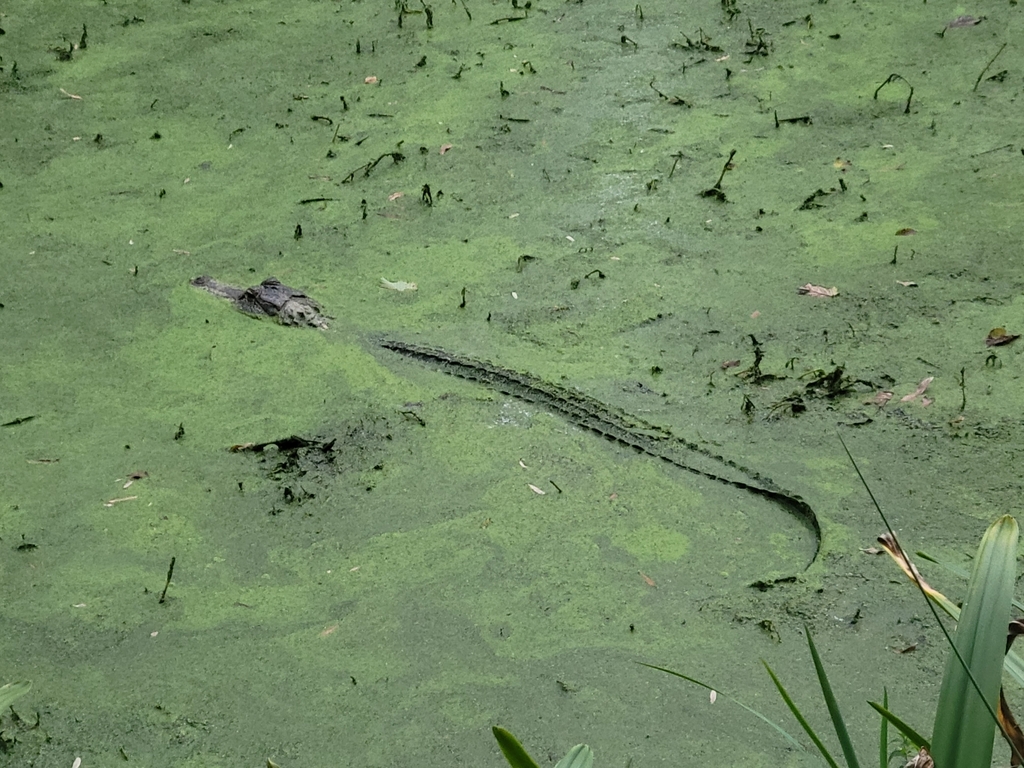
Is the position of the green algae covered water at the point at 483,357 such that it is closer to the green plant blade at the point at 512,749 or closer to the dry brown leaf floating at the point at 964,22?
the dry brown leaf floating at the point at 964,22

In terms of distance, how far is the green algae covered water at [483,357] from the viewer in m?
1.59

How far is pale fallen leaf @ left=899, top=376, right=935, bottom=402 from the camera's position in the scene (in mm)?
2062

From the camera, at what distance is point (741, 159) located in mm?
2789

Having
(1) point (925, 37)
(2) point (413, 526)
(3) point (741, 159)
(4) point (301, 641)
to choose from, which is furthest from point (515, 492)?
(1) point (925, 37)

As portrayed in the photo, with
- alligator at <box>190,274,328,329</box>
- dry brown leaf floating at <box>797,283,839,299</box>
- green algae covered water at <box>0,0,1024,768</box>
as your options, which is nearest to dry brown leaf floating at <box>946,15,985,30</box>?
green algae covered water at <box>0,0,1024,768</box>

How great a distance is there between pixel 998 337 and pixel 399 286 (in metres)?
1.22

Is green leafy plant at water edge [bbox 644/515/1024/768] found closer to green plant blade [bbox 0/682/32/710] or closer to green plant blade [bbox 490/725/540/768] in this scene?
green plant blade [bbox 490/725/540/768]

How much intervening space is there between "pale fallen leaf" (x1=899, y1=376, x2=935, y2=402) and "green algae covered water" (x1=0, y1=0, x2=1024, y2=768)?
0.03m

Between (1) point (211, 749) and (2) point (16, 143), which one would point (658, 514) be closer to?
(1) point (211, 749)

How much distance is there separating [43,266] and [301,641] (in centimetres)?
136

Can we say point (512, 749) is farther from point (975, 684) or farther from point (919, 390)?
point (919, 390)

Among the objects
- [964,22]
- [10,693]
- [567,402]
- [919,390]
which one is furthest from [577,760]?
[964,22]

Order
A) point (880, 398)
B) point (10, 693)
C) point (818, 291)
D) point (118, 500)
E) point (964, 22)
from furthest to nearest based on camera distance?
1. point (964, 22)
2. point (818, 291)
3. point (880, 398)
4. point (118, 500)
5. point (10, 693)

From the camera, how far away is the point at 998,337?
217 centimetres
